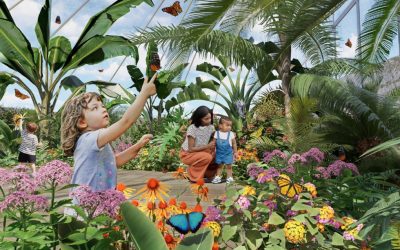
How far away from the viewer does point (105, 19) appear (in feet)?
33.6

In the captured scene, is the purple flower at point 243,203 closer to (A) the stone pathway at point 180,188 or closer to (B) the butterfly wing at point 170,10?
(A) the stone pathway at point 180,188

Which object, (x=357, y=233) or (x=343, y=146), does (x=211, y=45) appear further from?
(x=357, y=233)

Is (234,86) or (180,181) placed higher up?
(234,86)

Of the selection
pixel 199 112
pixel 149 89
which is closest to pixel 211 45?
pixel 199 112

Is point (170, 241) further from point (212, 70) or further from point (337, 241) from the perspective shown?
point (212, 70)

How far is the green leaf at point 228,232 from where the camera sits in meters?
2.12

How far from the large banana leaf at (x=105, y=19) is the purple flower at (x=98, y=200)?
334 inches

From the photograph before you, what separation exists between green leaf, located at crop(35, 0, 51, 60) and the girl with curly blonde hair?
8.69 metres

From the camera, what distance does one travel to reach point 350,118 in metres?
7.62

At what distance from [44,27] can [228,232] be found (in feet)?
31.9

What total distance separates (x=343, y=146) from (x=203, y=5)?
4193 mm

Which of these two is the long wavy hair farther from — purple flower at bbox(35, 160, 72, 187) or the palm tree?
the palm tree

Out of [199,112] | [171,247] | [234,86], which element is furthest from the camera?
[234,86]

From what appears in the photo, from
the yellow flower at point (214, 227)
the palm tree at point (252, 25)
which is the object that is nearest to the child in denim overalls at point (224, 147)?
the palm tree at point (252, 25)
